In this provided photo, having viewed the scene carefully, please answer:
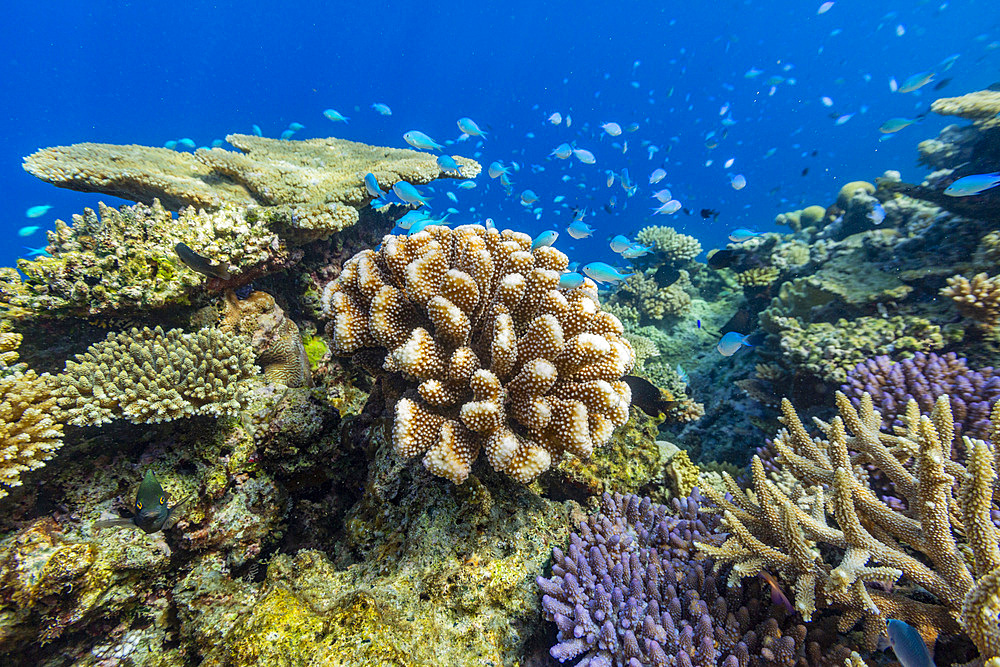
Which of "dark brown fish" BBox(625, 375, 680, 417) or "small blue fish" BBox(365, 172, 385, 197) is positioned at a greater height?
"small blue fish" BBox(365, 172, 385, 197)

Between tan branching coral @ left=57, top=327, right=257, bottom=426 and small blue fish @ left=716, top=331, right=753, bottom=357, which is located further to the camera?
small blue fish @ left=716, top=331, right=753, bottom=357

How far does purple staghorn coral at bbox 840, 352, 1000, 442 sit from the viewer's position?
11.0 ft

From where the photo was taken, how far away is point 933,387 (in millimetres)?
3635

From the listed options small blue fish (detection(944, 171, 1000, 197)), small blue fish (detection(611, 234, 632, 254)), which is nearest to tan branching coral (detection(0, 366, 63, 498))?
small blue fish (detection(611, 234, 632, 254))

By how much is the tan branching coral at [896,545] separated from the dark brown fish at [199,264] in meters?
4.95

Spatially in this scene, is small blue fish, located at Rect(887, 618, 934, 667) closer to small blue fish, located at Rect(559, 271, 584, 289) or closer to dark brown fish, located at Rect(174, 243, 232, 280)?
small blue fish, located at Rect(559, 271, 584, 289)

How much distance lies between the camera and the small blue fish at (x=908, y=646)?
64.8 inches

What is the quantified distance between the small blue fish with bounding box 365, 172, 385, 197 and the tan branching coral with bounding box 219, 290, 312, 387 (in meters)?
2.05

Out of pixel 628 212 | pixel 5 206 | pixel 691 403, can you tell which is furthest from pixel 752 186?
pixel 5 206

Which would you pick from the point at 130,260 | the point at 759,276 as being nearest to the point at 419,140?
the point at 130,260

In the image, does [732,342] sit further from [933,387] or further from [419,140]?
[419,140]

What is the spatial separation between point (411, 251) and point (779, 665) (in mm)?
3339

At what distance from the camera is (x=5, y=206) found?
231 ft

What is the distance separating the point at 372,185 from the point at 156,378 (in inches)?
133
